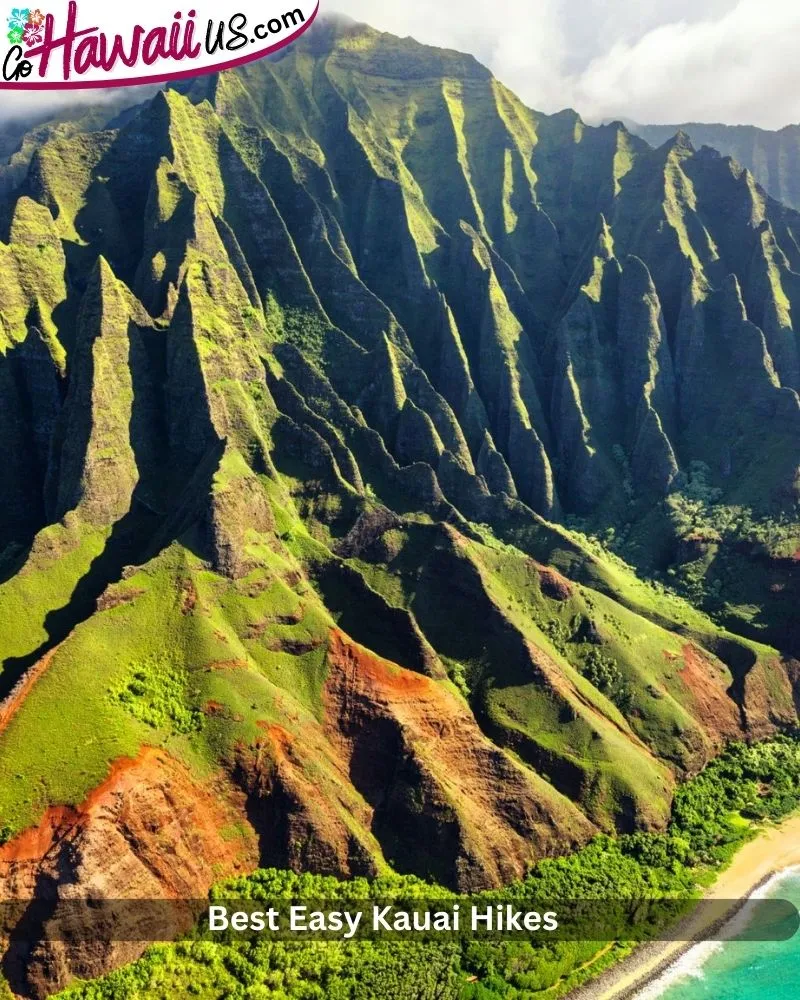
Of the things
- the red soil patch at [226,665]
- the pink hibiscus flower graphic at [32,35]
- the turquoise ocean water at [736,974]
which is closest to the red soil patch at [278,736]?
the red soil patch at [226,665]

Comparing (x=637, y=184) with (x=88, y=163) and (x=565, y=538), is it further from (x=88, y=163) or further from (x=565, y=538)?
(x=88, y=163)

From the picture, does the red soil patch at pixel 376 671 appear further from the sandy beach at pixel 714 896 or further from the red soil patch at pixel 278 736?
the sandy beach at pixel 714 896

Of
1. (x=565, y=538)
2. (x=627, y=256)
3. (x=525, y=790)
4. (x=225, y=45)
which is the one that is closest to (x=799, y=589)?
(x=565, y=538)

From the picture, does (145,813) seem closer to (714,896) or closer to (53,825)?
(53,825)

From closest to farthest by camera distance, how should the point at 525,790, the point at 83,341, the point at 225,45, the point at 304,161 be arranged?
the point at 225,45 → the point at 525,790 → the point at 83,341 → the point at 304,161

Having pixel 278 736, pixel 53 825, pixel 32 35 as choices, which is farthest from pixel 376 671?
pixel 32 35

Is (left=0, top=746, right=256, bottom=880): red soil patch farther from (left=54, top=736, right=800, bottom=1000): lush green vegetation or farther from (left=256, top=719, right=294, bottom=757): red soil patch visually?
(left=256, top=719, right=294, bottom=757): red soil patch
